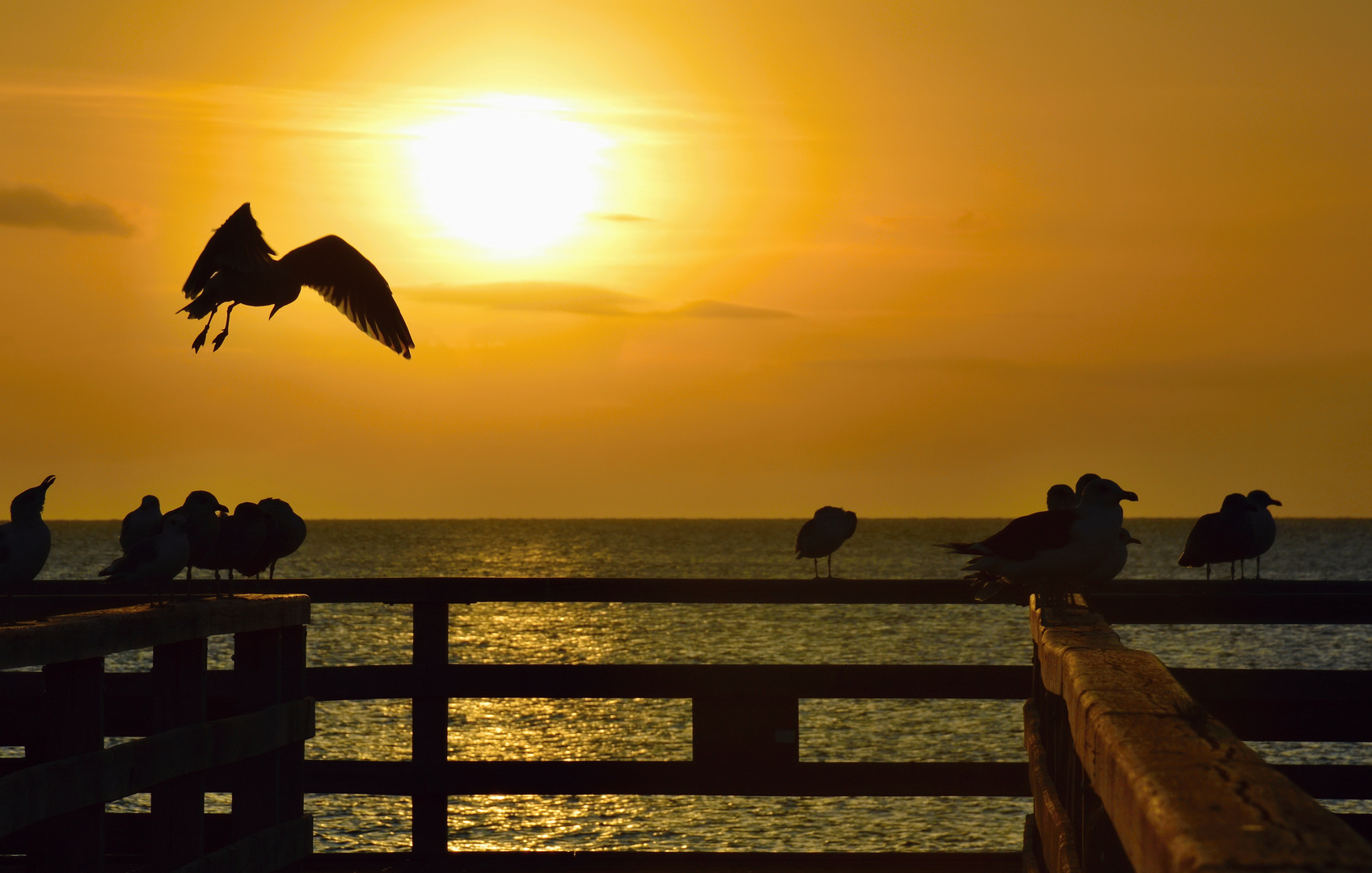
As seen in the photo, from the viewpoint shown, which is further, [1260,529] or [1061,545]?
[1260,529]

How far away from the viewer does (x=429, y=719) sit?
635 centimetres

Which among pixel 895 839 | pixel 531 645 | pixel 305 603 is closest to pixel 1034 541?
pixel 305 603

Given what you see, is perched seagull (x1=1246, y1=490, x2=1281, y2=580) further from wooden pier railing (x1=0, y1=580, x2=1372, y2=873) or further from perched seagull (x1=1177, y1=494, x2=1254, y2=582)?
wooden pier railing (x1=0, y1=580, x2=1372, y2=873)

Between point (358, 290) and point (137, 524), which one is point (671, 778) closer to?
point (137, 524)

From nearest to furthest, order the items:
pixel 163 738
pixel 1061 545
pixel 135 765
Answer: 1. pixel 135 765
2. pixel 163 738
3. pixel 1061 545

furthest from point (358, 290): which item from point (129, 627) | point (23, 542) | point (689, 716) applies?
point (689, 716)

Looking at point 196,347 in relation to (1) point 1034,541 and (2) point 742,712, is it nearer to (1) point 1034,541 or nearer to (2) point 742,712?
(2) point 742,712

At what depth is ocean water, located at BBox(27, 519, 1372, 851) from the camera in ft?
67.3

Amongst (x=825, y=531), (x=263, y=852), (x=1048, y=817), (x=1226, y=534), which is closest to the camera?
(x=1048, y=817)

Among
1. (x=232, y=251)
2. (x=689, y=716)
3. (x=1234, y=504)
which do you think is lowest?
(x=689, y=716)

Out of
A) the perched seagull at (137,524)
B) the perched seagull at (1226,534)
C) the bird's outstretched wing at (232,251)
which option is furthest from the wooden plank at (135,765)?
the perched seagull at (1226,534)

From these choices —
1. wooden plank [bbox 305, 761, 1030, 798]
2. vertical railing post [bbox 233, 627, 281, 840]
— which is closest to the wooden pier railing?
wooden plank [bbox 305, 761, 1030, 798]

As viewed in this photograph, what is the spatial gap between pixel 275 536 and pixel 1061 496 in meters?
4.40

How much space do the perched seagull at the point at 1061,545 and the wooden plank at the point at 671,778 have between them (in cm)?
92
